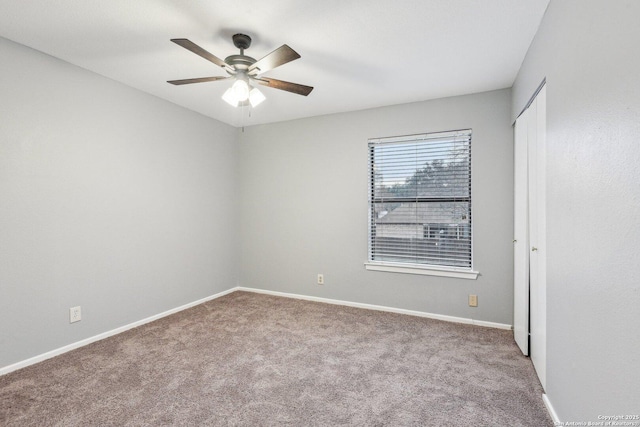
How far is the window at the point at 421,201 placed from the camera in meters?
3.40

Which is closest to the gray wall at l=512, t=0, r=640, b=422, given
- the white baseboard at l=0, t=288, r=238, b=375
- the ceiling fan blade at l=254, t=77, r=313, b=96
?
the ceiling fan blade at l=254, t=77, r=313, b=96

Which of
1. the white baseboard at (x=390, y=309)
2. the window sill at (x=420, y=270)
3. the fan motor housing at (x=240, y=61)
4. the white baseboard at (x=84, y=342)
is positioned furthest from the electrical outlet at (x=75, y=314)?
the window sill at (x=420, y=270)

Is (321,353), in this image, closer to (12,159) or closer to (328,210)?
(328,210)

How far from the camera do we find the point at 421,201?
3586 millimetres

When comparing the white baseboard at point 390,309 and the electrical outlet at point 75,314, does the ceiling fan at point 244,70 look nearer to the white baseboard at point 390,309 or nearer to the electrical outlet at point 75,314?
the electrical outlet at point 75,314

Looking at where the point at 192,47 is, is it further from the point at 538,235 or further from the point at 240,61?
the point at 538,235

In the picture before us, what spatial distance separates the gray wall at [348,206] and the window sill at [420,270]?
61mm

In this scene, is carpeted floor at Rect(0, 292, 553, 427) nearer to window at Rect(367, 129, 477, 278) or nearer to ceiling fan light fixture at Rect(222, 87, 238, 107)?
window at Rect(367, 129, 477, 278)

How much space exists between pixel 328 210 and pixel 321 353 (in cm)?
190

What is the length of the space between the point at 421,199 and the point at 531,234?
136 centimetres

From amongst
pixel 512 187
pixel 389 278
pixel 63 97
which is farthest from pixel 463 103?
pixel 63 97

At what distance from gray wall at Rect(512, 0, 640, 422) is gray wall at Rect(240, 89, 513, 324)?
1442mm

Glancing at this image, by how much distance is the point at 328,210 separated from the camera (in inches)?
160

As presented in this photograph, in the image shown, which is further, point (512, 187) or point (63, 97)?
point (512, 187)
